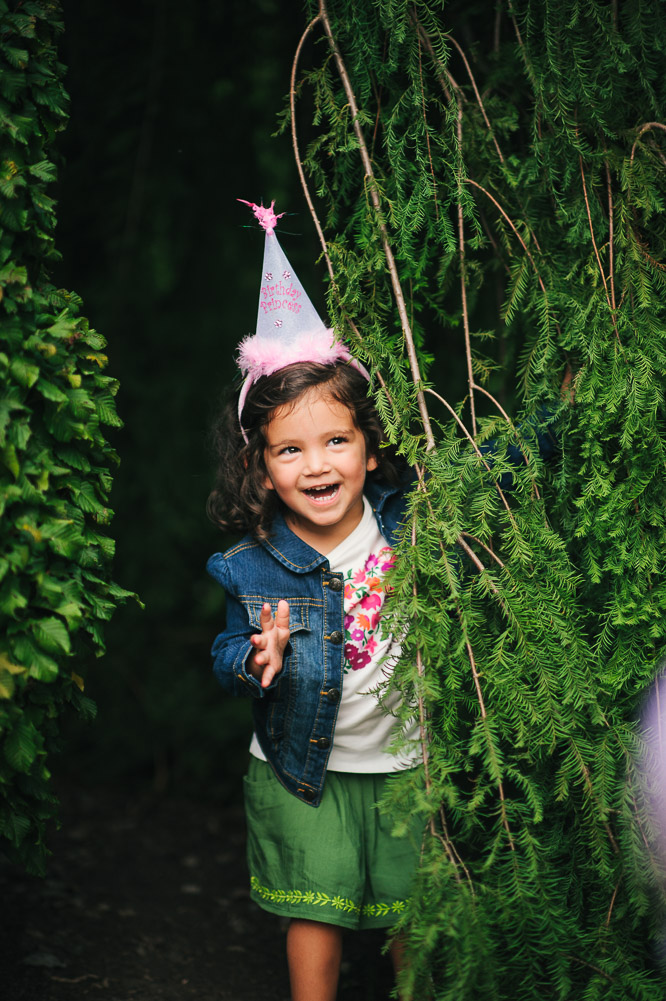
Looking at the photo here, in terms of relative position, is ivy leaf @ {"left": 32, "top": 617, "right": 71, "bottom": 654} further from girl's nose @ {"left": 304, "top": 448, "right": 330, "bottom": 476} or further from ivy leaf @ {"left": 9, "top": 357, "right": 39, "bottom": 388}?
girl's nose @ {"left": 304, "top": 448, "right": 330, "bottom": 476}

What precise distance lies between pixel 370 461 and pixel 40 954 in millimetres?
1857

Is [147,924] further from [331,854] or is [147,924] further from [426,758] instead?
[426,758]

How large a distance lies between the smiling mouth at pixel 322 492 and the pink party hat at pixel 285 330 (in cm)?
29

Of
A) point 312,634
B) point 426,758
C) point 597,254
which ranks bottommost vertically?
point 426,758

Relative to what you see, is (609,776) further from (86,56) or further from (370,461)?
(86,56)

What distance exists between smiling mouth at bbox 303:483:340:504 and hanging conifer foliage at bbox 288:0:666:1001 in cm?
27

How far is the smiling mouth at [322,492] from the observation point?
2.26 metres

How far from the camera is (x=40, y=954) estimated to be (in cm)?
288

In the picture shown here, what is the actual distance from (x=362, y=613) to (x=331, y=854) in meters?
0.59

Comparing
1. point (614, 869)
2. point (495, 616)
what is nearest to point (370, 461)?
point (495, 616)

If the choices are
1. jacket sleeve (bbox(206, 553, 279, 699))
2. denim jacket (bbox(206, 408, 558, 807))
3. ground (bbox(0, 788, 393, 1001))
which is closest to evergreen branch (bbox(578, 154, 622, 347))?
denim jacket (bbox(206, 408, 558, 807))

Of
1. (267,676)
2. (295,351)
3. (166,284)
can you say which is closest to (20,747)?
(267,676)

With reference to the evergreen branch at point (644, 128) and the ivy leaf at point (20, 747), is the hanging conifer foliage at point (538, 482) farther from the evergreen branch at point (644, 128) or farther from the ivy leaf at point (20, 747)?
the ivy leaf at point (20, 747)

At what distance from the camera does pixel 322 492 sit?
229 centimetres
